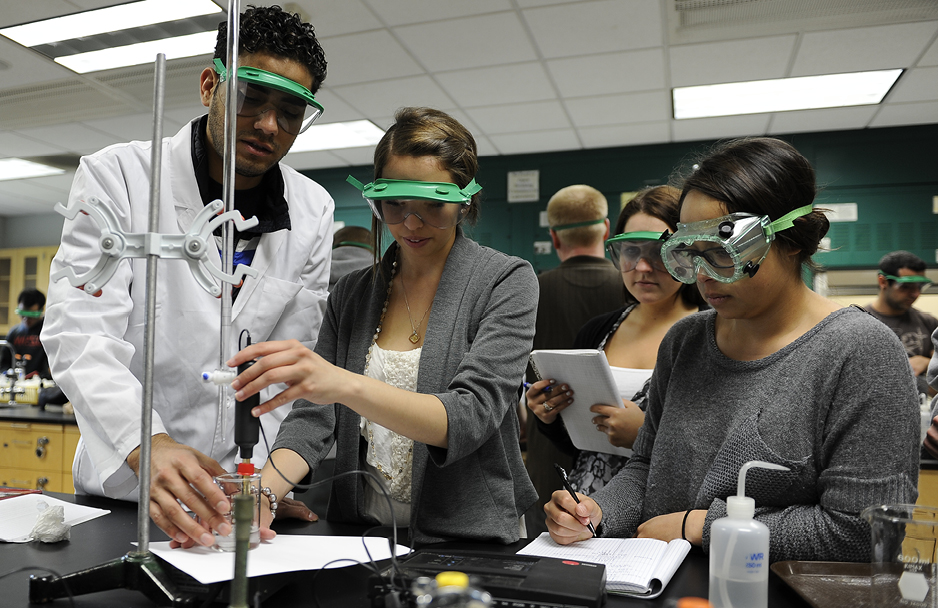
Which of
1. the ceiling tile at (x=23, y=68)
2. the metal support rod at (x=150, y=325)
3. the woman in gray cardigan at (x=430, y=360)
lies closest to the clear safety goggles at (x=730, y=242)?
the woman in gray cardigan at (x=430, y=360)

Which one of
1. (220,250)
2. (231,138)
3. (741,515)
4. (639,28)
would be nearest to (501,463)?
(741,515)

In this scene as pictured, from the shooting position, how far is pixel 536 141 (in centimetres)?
590

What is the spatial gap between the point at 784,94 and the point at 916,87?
86 cm

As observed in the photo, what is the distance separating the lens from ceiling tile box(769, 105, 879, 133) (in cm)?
509

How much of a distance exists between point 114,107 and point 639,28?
3.94 m

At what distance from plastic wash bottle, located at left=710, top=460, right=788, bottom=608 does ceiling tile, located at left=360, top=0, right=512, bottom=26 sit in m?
3.22

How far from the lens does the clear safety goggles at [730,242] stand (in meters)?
1.19

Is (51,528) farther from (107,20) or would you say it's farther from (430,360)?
(107,20)

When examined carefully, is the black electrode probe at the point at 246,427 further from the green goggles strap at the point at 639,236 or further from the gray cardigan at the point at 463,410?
the green goggles strap at the point at 639,236

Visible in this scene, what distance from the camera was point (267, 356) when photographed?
3.11ft

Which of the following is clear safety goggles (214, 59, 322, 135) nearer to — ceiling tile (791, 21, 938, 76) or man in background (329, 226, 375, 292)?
man in background (329, 226, 375, 292)

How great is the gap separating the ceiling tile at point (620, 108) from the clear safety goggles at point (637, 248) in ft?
10.0

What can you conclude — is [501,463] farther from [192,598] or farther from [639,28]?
[639,28]

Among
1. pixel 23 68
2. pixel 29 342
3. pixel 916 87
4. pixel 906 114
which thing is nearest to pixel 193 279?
pixel 23 68
